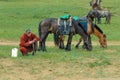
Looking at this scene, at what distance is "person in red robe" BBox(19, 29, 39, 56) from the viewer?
17598mm

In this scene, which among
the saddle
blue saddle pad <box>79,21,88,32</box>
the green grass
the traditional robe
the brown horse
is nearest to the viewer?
the traditional robe

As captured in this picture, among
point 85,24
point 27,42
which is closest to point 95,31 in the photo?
point 85,24

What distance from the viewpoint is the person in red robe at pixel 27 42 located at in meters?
17.6

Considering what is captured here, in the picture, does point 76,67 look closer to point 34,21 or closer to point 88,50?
point 88,50

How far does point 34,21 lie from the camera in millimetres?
34531

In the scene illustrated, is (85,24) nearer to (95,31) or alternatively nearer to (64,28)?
(95,31)

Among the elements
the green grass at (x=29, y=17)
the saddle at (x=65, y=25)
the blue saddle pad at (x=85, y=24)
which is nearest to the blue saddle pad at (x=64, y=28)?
the saddle at (x=65, y=25)

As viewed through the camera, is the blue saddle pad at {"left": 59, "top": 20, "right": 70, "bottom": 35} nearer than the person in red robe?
No

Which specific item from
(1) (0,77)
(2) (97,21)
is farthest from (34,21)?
(1) (0,77)

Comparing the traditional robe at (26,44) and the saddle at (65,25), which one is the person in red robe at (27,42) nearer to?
the traditional robe at (26,44)

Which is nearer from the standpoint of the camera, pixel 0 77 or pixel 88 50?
pixel 0 77

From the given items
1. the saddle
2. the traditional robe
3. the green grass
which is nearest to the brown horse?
Result: the saddle

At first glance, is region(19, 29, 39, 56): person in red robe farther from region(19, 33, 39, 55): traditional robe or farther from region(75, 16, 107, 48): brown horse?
region(75, 16, 107, 48): brown horse

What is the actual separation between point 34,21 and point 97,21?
4.99 m
